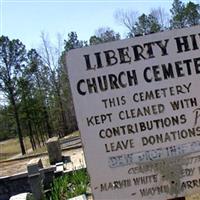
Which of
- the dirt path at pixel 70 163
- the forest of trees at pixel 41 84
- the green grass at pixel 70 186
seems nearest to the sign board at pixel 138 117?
the green grass at pixel 70 186

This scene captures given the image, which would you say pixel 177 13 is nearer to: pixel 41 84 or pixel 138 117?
pixel 41 84

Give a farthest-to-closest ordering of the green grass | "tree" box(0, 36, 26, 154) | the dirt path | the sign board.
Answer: "tree" box(0, 36, 26, 154), the dirt path, the green grass, the sign board

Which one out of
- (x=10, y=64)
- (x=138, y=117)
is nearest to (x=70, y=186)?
(x=138, y=117)

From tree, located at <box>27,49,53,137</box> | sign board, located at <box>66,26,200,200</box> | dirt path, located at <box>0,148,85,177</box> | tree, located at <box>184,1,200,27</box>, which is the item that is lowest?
dirt path, located at <box>0,148,85,177</box>

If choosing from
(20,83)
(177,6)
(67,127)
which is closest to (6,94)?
(20,83)

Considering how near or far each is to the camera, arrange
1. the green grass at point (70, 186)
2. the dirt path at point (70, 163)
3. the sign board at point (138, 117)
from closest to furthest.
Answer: the sign board at point (138, 117) < the green grass at point (70, 186) < the dirt path at point (70, 163)

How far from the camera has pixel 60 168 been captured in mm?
13609

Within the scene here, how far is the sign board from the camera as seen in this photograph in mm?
3658

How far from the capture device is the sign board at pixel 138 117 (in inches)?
144

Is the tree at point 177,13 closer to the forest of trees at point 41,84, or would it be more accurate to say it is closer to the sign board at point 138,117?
the forest of trees at point 41,84

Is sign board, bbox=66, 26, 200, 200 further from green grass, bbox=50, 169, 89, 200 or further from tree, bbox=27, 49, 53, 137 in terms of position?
tree, bbox=27, 49, 53, 137

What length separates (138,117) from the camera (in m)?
3.69

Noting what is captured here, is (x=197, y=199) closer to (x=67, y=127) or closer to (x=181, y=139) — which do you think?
(x=181, y=139)

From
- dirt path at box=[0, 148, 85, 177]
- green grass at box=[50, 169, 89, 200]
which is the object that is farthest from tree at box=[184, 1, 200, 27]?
green grass at box=[50, 169, 89, 200]
